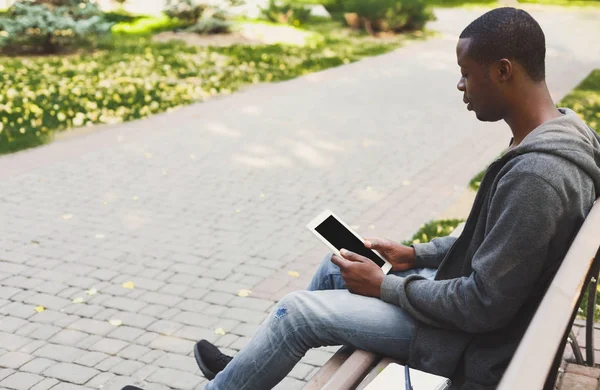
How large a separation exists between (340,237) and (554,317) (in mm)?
1280

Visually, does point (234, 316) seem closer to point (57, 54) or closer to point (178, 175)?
point (178, 175)

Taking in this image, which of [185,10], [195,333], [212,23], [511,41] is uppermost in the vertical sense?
[511,41]

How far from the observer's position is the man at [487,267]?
2426 mm

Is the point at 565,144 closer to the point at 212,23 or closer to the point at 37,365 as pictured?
the point at 37,365

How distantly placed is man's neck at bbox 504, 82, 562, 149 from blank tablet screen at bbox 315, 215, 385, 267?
32.0 inches

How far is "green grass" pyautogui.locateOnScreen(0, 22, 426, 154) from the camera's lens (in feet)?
35.1

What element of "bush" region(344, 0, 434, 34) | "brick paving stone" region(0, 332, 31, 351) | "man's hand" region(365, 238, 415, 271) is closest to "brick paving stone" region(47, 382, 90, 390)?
"brick paving stone" region(0, 332, 31, 351)

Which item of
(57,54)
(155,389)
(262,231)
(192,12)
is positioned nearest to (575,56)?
(192,12)

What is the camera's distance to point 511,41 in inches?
102

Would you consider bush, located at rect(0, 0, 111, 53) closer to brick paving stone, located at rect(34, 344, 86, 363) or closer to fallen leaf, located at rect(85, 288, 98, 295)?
fallen leaf, located at rect(85, 288, 98, 295)

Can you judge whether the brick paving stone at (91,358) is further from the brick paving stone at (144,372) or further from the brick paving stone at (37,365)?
the brick paving stone at (144,372)

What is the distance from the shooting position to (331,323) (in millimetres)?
2809

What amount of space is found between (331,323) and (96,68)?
12.7 metres

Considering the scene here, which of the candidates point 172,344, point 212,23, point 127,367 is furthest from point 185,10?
point 127,367
